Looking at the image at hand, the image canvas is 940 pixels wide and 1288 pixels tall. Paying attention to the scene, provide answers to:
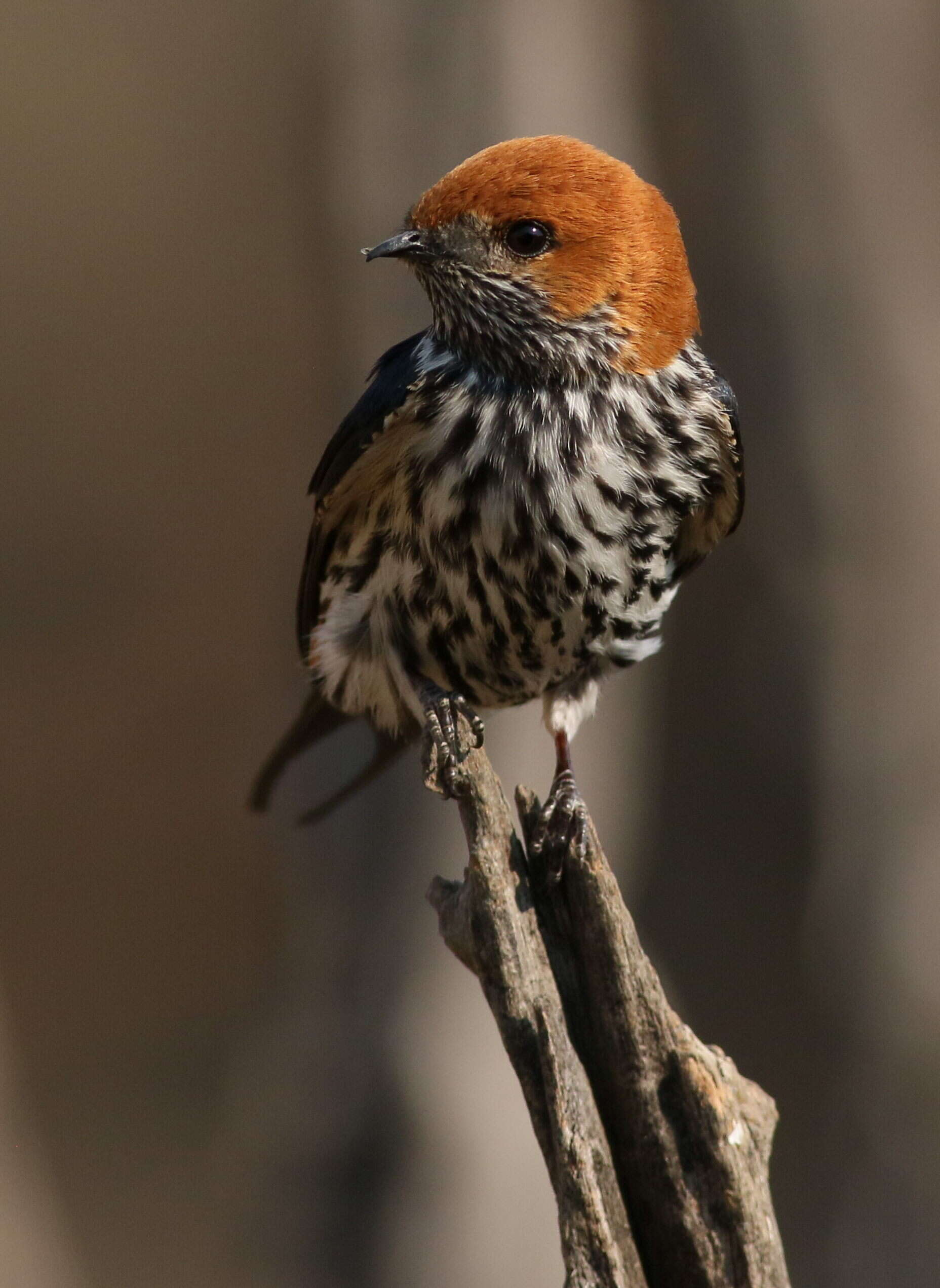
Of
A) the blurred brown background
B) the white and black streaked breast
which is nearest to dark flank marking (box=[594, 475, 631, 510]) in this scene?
the white and black streaked breast

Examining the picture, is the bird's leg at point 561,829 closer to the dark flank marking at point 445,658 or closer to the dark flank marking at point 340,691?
the dark flank marking at point 445,658

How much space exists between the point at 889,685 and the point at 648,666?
2.65 ft

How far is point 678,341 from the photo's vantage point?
2.28m

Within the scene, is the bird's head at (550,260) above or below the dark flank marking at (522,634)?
above

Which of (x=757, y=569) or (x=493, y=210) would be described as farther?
(x=757, y=569)

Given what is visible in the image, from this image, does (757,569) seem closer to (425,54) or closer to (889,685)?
(889,685)

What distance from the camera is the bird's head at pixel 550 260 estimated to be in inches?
79.0

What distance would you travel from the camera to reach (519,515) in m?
2.19

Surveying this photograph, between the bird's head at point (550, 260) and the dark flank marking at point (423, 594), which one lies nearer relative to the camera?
the bird's head at point (550, 260)

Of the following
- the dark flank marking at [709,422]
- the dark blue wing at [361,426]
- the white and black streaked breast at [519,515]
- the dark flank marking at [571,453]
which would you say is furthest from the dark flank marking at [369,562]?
the dark flank marking at [709,422]

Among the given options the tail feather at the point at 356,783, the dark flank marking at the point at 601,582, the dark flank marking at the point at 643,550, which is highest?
the dark flank marking at the point at 643,550

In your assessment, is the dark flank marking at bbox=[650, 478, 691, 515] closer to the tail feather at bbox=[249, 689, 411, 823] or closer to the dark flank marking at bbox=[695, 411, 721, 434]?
the dark flank marking at bbox=[695, 411, 721, 434]

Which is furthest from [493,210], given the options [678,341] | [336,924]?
[336,924]

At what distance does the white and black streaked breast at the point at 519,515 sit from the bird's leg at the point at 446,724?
0.09 meters
